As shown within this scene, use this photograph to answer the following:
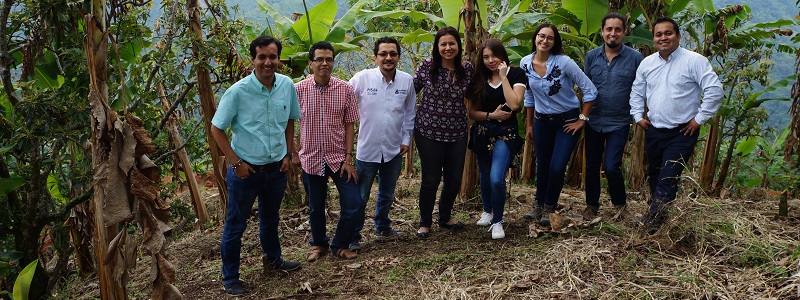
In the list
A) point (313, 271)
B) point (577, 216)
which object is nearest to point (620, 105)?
point (577, 216)

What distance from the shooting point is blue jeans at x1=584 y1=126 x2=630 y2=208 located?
4.44 metres

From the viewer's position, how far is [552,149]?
4664 mm

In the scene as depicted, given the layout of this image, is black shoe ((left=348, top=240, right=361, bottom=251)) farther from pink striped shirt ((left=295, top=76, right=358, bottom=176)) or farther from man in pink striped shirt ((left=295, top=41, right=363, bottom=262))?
pink striped shirt ((left=295, top=76, right=358, bottom=176))

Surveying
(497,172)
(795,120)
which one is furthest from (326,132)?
(795,120)

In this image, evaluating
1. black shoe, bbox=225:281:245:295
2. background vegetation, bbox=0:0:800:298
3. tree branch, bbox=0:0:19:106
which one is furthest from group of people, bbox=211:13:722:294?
tree branch, bbox=0:0:19:106

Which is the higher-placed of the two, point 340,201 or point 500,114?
point 500,114

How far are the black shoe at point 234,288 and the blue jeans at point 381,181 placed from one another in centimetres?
98

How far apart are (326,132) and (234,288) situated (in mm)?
1119

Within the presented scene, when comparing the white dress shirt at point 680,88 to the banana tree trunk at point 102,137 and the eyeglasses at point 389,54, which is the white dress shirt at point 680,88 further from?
the banana tree trunk at point 102,137

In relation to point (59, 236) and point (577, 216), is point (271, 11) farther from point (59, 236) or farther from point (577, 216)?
point (577, 216)

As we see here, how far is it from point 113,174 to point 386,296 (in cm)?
162

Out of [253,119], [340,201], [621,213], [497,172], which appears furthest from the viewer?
[621,213]

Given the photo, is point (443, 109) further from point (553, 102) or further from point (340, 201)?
point (340, 201)

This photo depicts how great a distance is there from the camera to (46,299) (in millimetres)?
4379
